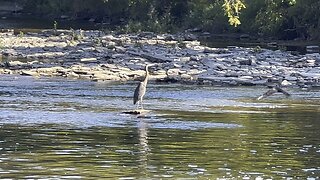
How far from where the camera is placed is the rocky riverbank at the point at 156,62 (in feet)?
131

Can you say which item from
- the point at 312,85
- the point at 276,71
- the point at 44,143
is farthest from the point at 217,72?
the point at 44,143

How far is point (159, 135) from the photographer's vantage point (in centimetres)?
2191

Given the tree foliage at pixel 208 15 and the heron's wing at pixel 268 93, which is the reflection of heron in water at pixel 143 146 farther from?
the tree foliage at pixel 208 15

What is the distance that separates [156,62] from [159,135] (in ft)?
81.8

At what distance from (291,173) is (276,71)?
82.6 feet

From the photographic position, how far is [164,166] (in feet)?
56.7

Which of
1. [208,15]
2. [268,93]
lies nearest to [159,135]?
[268,93]

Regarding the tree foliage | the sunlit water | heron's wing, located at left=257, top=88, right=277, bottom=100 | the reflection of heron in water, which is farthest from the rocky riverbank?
the reflection of heron in water

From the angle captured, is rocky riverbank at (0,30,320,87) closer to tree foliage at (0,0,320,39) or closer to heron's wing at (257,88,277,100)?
heron's wing at (257,88,277,100)

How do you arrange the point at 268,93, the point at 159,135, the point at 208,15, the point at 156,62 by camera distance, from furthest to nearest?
1. the point at 208,15
2. the point at 156,62
3. the point at 268,93
4. the point at 159,135

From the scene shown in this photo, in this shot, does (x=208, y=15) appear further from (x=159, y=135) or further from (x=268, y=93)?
(x=159, y=135)

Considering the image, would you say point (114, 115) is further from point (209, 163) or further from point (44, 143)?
point (209, 163)

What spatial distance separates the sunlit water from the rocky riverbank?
4926 mm

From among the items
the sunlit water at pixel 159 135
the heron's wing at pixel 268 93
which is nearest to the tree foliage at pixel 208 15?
the heron's wing at pixel 268 93
